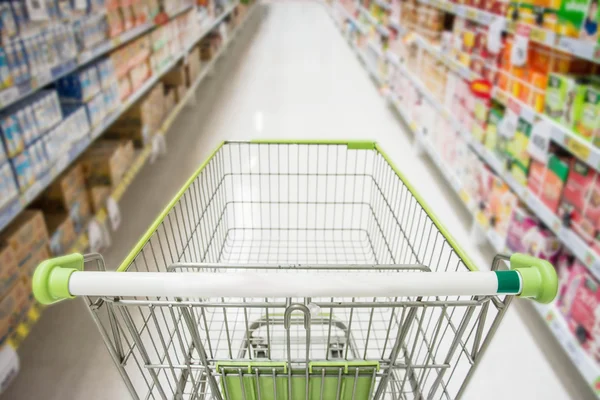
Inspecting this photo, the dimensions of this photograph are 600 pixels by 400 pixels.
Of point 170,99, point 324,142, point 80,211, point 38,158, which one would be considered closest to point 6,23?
point 38,158

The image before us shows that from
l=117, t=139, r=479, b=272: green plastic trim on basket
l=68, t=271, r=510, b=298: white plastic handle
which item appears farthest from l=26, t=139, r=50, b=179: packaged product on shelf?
l=68, t=271, r=510, b=298: white plastic handle

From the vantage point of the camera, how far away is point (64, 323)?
2.04 m

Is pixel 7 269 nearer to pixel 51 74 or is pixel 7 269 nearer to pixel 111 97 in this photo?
pixel 51 74

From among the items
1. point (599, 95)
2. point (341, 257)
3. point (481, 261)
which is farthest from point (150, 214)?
point (599, 95)

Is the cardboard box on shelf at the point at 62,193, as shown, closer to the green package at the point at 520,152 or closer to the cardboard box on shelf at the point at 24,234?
the cardboard box on shelf at the point at 24,234

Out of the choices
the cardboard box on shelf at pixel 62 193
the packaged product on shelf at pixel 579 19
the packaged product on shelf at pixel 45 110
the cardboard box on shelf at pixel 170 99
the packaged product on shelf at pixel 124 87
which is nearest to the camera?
the packaged product on shelf at pixel 579 19

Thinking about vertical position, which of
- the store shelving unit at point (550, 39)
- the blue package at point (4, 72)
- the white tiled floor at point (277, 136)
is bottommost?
the white tiled floor at point (277, 136)

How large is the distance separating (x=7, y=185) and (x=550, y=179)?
2.18 m

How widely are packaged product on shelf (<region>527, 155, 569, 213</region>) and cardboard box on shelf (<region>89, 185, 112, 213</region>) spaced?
2.28m

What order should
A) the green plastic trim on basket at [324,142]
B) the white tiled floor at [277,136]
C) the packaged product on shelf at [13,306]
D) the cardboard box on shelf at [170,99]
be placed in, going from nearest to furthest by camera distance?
the green plastic trim on basket at [324,142], the packaged product on shelf at [13,306], the white tiled floor at [277,136], the cardboard box on shelf at [170,99]

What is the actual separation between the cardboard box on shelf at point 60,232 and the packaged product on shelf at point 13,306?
272mm

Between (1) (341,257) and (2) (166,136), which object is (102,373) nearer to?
(1) (341,257)

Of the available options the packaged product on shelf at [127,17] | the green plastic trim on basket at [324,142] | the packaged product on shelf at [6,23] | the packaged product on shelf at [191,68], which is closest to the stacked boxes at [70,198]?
the packaged product on shelf at [6,23]

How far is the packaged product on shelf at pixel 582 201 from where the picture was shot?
163 cm
